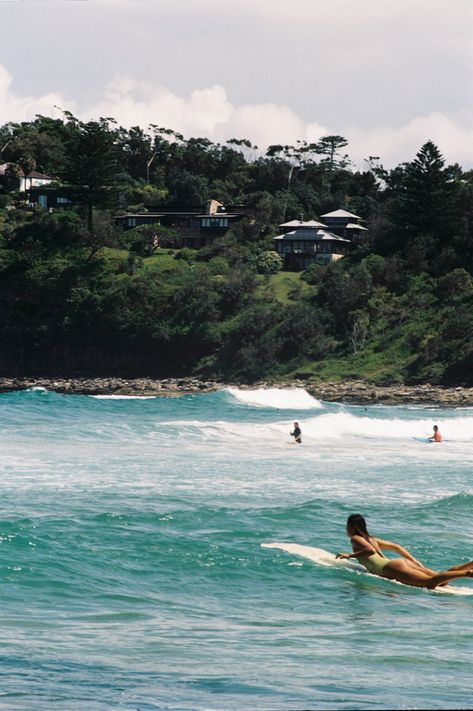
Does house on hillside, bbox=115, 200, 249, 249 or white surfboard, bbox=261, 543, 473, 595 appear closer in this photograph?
white surfboard, bbox=261, 543, 473, 595

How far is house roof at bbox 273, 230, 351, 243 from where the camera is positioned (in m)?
103

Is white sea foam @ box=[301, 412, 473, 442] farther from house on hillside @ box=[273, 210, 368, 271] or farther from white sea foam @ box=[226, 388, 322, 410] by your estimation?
house on hillside @ box=[273, 210, 368, 271]

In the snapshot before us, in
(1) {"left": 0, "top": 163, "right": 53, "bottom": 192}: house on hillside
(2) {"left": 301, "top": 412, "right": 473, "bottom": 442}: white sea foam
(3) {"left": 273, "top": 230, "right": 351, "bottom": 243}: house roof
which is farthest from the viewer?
(1) {"left": 0, "top": 163, "right": 53, "bottom": 192}: house on hillside

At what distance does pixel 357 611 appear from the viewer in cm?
1395

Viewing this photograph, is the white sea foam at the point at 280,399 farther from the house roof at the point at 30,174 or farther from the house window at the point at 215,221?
the house roof at the point at 30,174

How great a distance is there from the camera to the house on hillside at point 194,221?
110375 millimetres

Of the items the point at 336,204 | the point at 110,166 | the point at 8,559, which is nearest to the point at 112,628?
the point at 8,559

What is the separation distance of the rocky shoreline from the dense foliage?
2638 mm

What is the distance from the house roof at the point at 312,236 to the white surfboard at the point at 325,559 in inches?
3397

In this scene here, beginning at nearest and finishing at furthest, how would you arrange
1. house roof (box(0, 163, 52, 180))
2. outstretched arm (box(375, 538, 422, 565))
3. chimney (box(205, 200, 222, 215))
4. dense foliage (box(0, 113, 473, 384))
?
outstretched arm (box(375, 538, 422, 565)) < dense foliage (box(0, 113, 473, 384)) < chimney (box(205, 200, 222, 215)) < house roof (box(0, 163, 52, 180))

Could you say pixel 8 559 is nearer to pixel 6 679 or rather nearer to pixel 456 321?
pixel 6 679

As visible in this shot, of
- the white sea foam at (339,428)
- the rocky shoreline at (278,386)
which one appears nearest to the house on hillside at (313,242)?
the rocky shoreline at (278,386)

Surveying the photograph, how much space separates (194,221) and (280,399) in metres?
43.2

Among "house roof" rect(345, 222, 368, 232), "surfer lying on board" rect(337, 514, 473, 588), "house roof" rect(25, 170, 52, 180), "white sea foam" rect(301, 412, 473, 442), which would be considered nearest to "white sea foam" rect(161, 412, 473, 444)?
"white sea foam" rect(301, 412, 473, 442)
